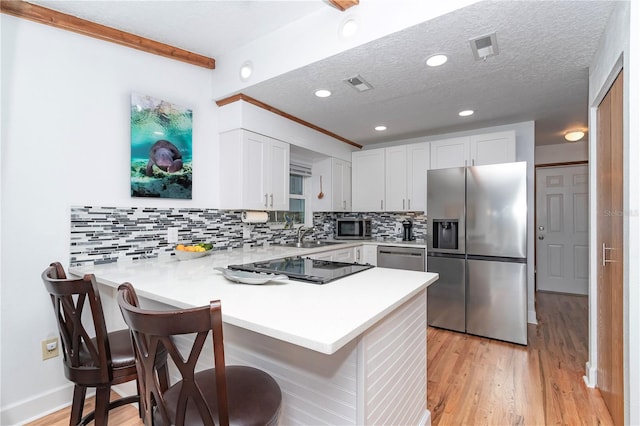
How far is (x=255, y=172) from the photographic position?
9.68ft

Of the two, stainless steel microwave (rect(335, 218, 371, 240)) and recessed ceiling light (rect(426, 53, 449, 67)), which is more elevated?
recessed ceiling light (rect(426, 53, 449, 67))

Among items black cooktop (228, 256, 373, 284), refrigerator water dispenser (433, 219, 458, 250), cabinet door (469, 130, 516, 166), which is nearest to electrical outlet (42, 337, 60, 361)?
black cooktop (228, 256, 373, 284)

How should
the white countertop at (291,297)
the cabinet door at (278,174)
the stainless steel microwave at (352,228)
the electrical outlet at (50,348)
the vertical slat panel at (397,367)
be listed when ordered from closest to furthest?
the white countertop at (291,297) < the vertical slat panel at (397,367) < the electrical outlet at (50,348) < the cabinet door at (278,174) < the stainless steel microwave at (352,228)

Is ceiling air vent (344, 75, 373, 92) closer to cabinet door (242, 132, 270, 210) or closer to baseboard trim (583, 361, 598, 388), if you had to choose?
cabinet door (242, 132, 270, 210)

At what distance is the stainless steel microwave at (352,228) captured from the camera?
14.3ft

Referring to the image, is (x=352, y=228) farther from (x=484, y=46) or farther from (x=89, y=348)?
(x=89, y=348)

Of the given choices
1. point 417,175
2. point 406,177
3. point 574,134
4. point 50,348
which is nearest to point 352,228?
point 406,177

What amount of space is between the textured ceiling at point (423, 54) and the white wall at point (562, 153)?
1.88 meters

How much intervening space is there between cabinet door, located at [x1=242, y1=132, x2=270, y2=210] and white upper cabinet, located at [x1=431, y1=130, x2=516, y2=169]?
207cm

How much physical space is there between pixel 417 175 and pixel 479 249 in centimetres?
121

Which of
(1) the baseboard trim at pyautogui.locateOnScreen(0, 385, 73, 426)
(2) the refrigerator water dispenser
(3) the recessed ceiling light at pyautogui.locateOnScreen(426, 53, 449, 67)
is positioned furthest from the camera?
(2) the refrigerator water dispenser

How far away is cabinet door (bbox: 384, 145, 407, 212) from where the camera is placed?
3.99m

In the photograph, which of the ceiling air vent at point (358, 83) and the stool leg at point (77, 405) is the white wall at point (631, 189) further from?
the stool leg at point (77, 405)

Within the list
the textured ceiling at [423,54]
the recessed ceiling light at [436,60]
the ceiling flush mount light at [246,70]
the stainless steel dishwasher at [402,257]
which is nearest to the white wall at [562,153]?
the textured ceiling at [423,54]
